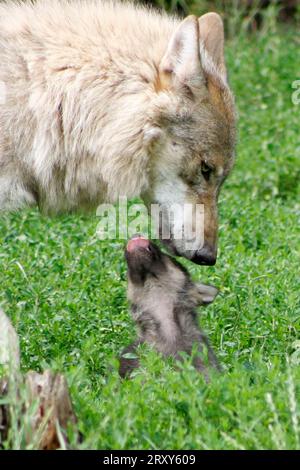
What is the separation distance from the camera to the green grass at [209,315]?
170 inches

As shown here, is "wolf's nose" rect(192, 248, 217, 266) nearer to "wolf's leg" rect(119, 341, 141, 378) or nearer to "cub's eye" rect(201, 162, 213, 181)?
"cub's eye" rect(201, 162, 213, 181)

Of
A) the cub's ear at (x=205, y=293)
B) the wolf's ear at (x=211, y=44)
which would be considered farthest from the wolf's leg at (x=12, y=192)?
the wolf's ear at (x=211, y=44)

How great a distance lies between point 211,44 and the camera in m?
5.92

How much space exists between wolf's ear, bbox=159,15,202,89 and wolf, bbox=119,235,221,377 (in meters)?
0.90

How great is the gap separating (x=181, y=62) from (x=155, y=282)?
1.20 m

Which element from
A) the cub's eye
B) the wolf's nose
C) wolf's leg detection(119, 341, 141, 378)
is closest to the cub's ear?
the wolf's nose

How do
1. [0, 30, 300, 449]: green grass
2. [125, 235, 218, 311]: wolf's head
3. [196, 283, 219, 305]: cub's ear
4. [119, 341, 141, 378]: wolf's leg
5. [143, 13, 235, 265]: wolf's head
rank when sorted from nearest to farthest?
[0, 30, 300, 449]: green grass < [119, 341, 141, 378]: wolf's leg < [143, 13, 235, 265]: wolf's head < [125, 235, 218, 311]: wolf's head < [196, 283, 219, 305]: cub's ear

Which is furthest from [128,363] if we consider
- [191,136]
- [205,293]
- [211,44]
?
[211,44]

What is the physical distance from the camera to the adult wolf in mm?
5488

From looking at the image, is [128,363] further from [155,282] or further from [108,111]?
[108,111]

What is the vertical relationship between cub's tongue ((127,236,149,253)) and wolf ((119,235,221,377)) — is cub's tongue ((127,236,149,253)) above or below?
above

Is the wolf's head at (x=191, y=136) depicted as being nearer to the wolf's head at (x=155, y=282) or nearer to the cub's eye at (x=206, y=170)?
the cub's eye at (x=206, y=170)
